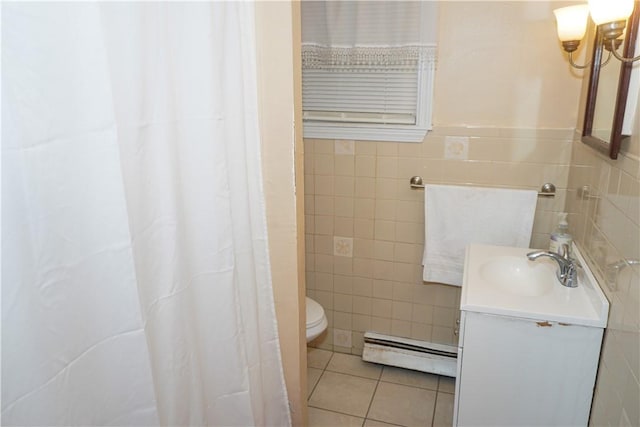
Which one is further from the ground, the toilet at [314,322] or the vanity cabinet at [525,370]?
the vanity cabinet at [525,370]

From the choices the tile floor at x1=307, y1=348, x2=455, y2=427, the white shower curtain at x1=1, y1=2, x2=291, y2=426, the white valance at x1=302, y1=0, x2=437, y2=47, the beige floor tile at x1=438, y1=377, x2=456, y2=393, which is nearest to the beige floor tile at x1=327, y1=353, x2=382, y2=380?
the tile floor at x1=307, y1=348, x2=455, y2=427

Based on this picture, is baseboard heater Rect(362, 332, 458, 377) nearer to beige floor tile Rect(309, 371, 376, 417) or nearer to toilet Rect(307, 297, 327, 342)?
beige floor tile Rect(309, 371, 376, 417)

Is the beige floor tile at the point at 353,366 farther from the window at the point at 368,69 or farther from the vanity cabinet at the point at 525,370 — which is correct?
the window at the point at 368,69

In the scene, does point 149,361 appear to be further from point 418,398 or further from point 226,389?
point 418,398

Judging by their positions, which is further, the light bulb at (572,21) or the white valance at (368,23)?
the white valance at (368,23)

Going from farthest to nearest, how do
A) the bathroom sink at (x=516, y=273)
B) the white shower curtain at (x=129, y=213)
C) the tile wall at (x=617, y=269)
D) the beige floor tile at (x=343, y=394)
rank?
the beige floor tile at (x=343, y=394), the bathroom sink at (x=516, y=273), the tile wall at (x=617, y=269), the white shower curtain at (x=129, y=213)

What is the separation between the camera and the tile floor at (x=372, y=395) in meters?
2.15

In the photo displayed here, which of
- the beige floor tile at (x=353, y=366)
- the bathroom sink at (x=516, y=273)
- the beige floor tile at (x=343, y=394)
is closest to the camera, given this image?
the bathroom sink at (x=516, y=273)

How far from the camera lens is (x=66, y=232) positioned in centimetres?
83

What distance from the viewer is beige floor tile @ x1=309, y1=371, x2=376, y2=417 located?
2225 mm

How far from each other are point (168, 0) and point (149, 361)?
0.76 meters

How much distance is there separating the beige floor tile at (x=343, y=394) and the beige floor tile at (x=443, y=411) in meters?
0.31

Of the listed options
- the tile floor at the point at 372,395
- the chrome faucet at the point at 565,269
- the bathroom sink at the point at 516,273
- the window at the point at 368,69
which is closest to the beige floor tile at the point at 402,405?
the tile floor at the point at 372,395

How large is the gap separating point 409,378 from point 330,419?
49cm
